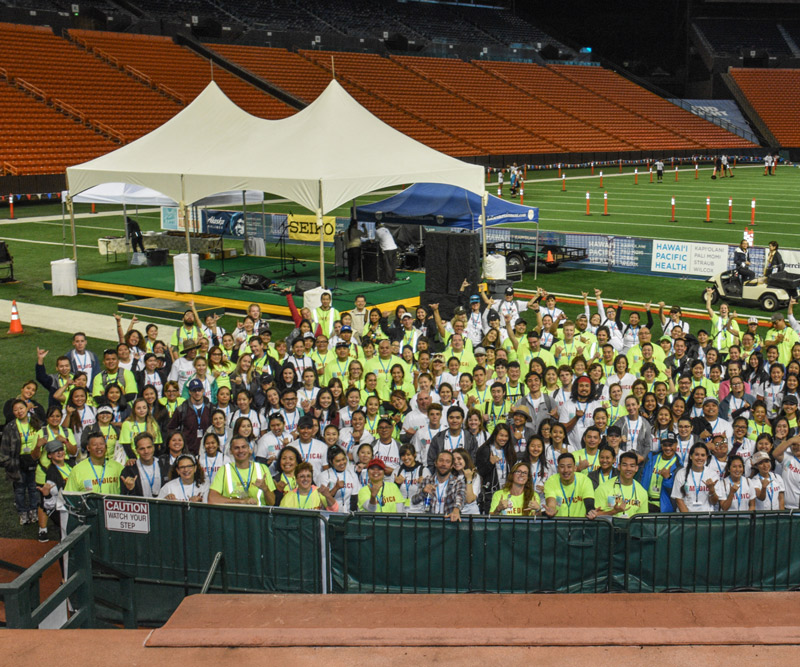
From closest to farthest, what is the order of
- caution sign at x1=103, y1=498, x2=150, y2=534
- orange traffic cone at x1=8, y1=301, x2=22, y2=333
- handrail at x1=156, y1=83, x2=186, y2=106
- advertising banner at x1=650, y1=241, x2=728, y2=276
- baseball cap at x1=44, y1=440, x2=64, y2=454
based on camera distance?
1. caution sign at x1=103, y1=498, x2=150, y2=534
2. baseball cap at x1=44, y1=440, x2=64, y2=454
3. orange traffic cone at x1=8, y1=301, x2=22, y2=333
4. advertising banner at x1=650, y1=241, x2=728, y2=276
5. handrail at x1=156, y1=83, x2=186, y2=106

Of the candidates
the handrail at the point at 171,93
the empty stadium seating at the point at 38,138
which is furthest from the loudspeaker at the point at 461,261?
the handrail at the point at 171,93

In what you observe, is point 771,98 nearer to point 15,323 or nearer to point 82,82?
point 82,82

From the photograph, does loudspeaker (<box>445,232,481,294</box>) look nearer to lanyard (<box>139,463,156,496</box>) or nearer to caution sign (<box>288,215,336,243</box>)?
caution sign (<box>288,215,336,243</box>)

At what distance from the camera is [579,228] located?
30.4 m

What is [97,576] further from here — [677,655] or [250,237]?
[250,237]

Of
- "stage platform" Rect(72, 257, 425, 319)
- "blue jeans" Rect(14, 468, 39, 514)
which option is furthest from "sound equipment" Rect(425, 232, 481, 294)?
"blue jeans" Rect(14, 468, 39, 514)

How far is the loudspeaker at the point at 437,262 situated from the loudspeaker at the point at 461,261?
0.09 metres

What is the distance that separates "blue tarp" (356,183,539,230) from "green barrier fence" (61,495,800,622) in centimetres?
1518

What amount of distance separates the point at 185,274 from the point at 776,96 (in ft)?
203

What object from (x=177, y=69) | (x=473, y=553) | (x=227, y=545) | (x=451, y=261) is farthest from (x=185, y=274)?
(x=177, y=69)

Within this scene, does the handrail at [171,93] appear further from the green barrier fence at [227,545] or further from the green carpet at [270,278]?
the green barrier fence at [227,545]

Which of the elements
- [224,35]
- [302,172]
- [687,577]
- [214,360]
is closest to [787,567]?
[687,577]

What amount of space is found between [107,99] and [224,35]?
526 inches

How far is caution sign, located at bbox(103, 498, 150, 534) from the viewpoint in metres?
6.72
